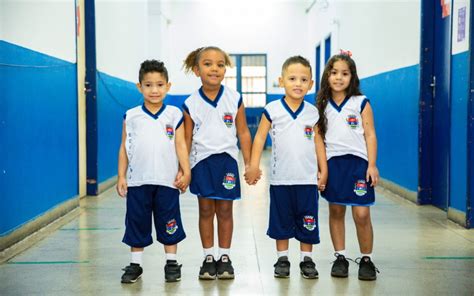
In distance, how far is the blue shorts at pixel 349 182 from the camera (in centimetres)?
349

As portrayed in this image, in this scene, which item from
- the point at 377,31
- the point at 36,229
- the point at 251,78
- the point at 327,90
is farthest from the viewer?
Result: the point at 251,78

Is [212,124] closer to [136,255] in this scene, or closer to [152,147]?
[152,147]

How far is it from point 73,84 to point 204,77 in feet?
9.91

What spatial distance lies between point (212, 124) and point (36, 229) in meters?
2.07

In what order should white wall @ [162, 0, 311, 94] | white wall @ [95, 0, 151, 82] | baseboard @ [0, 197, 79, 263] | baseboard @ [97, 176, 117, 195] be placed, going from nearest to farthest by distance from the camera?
baseboard @ [0, 197, 79, 263], baseboard @ [97, 176, 117, 195], white wall @ [95, 0, 151, 82], white wall @ [162, 0, 311, 94]

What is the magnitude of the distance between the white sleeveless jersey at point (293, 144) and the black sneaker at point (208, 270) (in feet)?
1.74

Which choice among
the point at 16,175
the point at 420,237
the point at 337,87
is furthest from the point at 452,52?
the point at 16,175

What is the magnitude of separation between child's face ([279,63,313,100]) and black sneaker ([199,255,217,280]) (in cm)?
96

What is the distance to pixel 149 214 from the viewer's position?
136 inches

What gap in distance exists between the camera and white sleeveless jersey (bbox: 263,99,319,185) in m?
3.44

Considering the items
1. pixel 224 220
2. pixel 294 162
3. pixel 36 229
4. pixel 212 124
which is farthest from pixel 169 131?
pixel 36 229

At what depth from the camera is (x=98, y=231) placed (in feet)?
16.4

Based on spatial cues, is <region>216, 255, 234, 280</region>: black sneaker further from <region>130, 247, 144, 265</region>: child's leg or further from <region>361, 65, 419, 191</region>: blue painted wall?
<region>361, 65, 419, 191</region>: blue painted wall

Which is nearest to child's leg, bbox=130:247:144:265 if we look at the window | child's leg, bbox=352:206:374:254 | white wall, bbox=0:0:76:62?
child's leg, bbox=352:206:374:254
